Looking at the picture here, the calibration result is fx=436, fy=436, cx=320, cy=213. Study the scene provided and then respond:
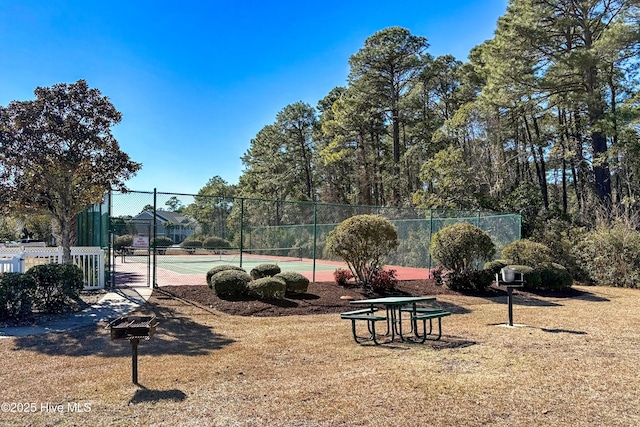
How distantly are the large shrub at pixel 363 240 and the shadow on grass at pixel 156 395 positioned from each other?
23.7ft

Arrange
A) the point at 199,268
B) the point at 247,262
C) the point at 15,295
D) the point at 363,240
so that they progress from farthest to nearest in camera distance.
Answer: the point at 247,262, the point at 199,268, the point at 363,240, the point at 15,295

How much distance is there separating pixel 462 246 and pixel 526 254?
3107 millimetres

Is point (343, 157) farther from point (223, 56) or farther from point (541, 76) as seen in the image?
point (223, 56)

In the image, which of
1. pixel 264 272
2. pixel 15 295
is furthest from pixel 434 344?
pixel 15 295

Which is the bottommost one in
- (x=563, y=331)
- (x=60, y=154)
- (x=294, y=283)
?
(x=563, y=331)

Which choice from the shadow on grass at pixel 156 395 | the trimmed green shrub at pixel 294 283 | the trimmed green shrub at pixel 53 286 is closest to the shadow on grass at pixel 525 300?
the trimmed green shrub at pixel 294 283

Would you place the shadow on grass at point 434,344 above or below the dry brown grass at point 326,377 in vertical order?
below

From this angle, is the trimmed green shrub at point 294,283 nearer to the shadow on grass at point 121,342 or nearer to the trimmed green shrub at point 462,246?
the shadow on grass at point 121,342

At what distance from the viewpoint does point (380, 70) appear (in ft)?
98.8

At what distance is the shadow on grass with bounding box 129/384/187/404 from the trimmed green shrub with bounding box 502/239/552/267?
1243cm

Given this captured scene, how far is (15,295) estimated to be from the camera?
24.4ft

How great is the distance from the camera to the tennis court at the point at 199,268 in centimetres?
1329

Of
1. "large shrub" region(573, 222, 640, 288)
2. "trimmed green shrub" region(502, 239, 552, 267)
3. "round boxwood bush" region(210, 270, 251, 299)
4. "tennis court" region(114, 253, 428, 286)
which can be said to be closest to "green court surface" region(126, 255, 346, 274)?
"tennis court" region(114, 253, 428, 286)

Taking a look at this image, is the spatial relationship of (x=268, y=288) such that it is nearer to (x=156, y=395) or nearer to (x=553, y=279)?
(x=156, y=395)
